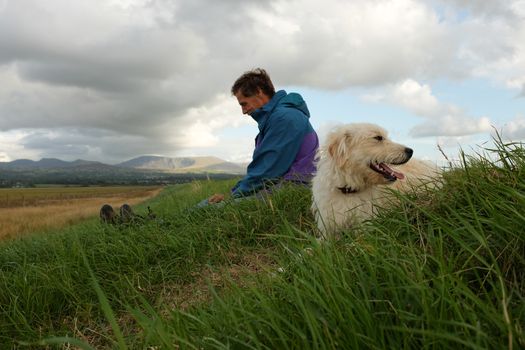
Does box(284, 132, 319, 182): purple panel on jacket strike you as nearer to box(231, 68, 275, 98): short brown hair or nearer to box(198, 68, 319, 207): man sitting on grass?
box(198, 68, 319, 207): man sitting on grass

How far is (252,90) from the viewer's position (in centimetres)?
798

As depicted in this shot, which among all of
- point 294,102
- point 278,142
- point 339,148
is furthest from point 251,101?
point 339,148

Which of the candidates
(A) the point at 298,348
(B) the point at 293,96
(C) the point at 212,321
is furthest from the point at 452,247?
(B) the point at 293,96

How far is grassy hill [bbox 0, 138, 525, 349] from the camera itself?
66.0 inches

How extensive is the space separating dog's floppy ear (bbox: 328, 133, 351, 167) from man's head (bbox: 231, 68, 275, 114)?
10.3 feet

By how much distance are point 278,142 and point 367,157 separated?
2373 millimetres

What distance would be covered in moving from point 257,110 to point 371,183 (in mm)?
3387

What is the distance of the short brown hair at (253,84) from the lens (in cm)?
798

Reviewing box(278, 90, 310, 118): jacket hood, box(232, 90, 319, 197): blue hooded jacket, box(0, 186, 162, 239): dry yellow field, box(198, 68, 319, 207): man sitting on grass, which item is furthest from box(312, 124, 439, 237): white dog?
box(0, 186, 162, 239): dry yellow field

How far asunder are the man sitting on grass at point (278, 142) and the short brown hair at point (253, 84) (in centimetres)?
2

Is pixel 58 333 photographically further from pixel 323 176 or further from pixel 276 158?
pixel 276 158

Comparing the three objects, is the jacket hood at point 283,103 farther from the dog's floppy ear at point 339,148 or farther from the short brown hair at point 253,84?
the dog's floppy ear at point 339,148


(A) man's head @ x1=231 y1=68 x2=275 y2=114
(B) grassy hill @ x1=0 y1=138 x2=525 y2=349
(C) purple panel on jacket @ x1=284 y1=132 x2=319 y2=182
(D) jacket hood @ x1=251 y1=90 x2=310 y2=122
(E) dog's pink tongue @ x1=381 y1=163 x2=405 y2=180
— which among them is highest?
(A) man's head @ x1=231 y1=68 x2=275 y2=114

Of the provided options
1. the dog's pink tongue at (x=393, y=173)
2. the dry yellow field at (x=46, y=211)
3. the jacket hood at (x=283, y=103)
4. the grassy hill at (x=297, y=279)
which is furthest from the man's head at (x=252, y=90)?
the dry yellow field at (x=46, y=211)
